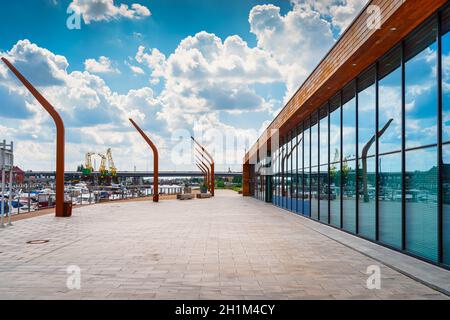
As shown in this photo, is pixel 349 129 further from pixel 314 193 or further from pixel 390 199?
pixel 314 193

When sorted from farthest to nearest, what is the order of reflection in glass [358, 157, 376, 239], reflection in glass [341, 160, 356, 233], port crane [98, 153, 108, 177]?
port crane [98, 153, 108, 177] → reflection in glass [341, 160, 356, 233] → reflection in glass [358, 157, 376, 239]

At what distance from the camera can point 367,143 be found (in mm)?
11914

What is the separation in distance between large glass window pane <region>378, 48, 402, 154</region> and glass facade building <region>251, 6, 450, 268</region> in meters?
0.03

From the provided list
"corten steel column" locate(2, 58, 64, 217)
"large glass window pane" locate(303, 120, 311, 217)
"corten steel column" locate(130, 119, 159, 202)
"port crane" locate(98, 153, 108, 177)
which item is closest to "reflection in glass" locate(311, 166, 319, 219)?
"large glass window pane" locate(303, 120, 311, 217)

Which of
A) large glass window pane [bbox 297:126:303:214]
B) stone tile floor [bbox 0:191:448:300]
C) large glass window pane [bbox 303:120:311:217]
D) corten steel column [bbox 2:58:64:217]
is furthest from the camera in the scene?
large glass window pane [bbox 297:126:303:214]

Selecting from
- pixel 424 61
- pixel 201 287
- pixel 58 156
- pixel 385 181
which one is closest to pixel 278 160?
pixel 58 156

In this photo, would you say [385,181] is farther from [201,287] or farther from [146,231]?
[146,231]

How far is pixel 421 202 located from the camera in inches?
345

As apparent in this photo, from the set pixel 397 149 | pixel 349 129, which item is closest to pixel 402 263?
pixel 397 149

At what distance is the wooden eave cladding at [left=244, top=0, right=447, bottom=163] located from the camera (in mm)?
8062

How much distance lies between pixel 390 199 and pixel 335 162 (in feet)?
15.7

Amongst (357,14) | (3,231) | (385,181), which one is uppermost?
(357,14)

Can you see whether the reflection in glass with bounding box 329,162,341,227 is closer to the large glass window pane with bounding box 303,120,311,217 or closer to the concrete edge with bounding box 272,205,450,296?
the concrete edge with bounding box 272,205,450,296
